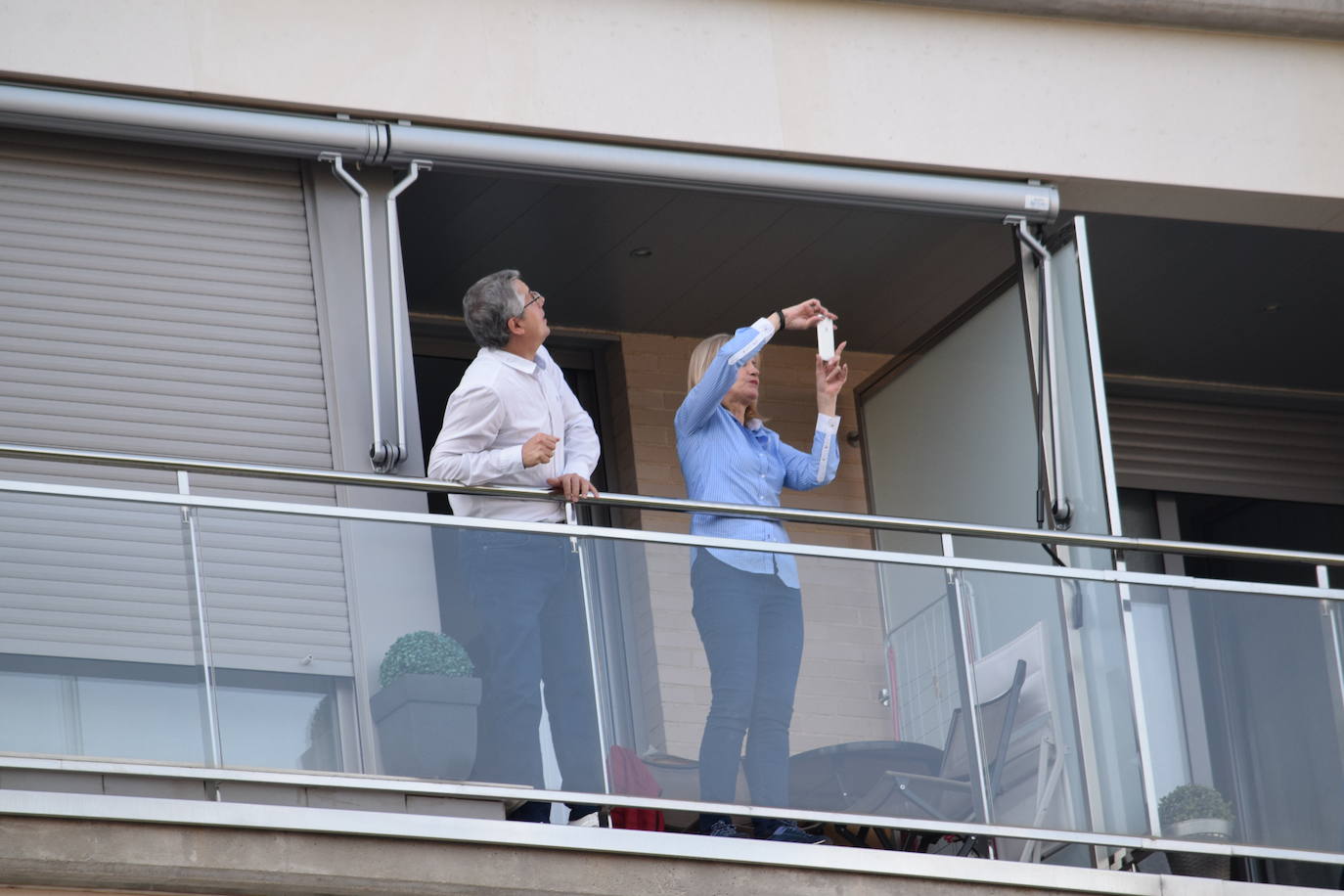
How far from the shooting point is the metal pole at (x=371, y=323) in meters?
9.25

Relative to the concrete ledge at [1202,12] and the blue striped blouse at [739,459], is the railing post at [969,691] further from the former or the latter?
the concrete ledge at [1202,12]

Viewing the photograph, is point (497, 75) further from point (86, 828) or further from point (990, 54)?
point (86, 828)

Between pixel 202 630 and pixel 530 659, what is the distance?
114 cm

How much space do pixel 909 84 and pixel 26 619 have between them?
16.9ft

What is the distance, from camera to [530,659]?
7855mm

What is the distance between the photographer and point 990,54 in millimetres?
10711

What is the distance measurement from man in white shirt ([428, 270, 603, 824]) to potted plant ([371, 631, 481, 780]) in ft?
0.20

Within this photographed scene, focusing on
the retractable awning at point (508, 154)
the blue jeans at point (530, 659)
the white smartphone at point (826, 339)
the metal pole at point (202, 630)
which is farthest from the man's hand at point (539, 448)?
the retractable awning at point (508, 154)

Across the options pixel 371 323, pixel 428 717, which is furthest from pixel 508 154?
pixel 428 717

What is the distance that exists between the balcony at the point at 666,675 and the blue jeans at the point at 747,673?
62mm

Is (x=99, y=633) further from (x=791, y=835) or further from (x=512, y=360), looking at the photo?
(x=791, y=835)

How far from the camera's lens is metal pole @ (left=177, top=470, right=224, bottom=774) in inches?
294

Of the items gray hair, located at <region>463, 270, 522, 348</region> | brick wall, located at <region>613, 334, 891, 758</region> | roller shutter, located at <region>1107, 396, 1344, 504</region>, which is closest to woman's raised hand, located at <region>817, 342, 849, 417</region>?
brick wall, located at <region>613, 334, 891, 758</region>

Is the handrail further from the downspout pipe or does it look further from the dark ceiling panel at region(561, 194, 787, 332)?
the dark ceiling panel at region(561, 194, 787, 332)
